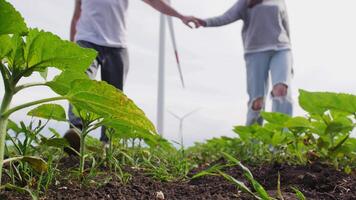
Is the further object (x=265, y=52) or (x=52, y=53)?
(x=265, y=52)

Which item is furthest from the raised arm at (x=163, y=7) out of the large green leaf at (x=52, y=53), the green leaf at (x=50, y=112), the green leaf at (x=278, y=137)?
the large green leaf at (x=52, y=53)

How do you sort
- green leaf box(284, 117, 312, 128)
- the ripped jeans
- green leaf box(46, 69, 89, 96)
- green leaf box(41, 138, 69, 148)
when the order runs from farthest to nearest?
the ripped jeans
green leaf box(284, 117, 312, 128)
green leaf box(41, 138, 69, 148)
green leaf box(46, 69, 89, 96)

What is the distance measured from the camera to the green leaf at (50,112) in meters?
1.32

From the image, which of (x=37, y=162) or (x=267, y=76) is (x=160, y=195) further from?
(x=267, y=76)

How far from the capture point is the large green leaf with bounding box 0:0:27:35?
0.91 metres

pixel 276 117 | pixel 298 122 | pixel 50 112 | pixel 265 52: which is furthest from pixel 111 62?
pixel 50 112

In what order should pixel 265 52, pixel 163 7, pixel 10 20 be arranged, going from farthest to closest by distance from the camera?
pixel 265 52, pixel 163 7, pixel 10 20

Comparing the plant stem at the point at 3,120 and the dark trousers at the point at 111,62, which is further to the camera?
the dark trousers at the point at 111,62

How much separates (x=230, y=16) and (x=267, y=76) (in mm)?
717

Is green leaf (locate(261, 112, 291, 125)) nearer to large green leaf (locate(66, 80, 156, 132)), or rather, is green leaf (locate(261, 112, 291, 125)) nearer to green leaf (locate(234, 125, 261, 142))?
green leaf (locate(234, 125, 261, 142))

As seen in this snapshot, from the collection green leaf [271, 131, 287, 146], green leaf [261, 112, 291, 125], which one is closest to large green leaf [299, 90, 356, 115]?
green leaf [261, 112, 291, 125]

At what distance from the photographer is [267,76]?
4520mm

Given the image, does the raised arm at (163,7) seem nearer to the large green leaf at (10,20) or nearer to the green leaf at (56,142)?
the green leaf at (56,142)

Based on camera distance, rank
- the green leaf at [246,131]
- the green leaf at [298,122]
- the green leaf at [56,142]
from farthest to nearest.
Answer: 1. the green leaf at [246,131]
2. the green leaf at [298,122]
3. the green leaf at [56,142]
